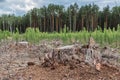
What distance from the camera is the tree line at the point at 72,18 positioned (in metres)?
58.4

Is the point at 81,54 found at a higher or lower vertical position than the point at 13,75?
higher

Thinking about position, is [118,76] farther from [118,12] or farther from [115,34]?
[118,12]

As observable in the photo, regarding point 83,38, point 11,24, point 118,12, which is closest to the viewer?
point 83,38

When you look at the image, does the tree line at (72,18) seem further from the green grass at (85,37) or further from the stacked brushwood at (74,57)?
the stacked brushwood at (74,57)

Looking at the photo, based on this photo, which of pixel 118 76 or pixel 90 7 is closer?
pixel 118 76

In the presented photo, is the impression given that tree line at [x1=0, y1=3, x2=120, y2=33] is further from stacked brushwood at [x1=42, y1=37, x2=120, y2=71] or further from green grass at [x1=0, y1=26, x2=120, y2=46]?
stacked brushwood at [x1=42, y1=37, x2=120, y2=71]

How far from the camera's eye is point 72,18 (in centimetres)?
6412

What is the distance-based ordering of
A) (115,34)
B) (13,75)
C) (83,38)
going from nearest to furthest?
(13,75) → (115,34) → (83,38)

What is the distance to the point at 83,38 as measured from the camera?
1019 cm

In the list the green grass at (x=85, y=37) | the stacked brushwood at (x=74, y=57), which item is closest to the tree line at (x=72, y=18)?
the green grass at (x=85, y=37)

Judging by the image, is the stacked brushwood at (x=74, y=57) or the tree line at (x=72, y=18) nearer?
the stacked brushwood at (x=74, y=57)

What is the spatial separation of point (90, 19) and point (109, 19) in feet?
13.7

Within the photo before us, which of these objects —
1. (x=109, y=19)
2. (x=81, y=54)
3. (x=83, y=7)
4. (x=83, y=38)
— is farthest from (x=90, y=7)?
(x=81, y=54)

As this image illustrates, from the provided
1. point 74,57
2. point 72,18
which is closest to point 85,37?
point 74,57
